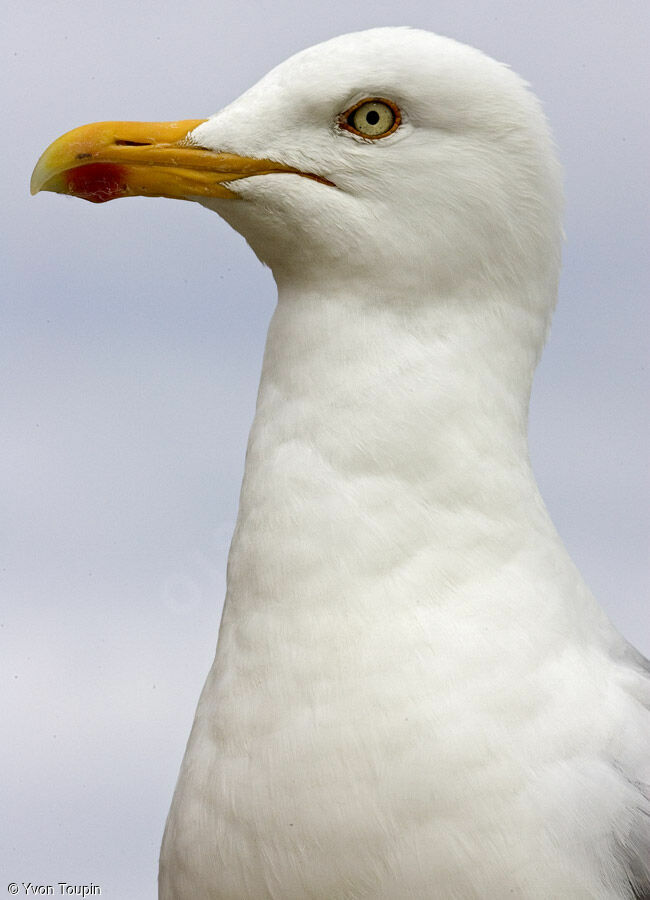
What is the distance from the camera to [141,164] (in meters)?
3.25

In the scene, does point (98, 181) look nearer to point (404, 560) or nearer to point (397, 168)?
point (397, 168)

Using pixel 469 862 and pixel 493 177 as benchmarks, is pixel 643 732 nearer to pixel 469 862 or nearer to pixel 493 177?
pixel 469 862

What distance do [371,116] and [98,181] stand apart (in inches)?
28.7

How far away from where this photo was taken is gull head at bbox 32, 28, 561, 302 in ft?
10.3

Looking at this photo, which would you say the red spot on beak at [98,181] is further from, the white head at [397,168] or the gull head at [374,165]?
the white head at [397,168]

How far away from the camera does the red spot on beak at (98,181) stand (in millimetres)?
3270

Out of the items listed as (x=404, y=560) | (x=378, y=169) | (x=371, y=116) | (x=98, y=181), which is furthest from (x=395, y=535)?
(x=98, y=181)

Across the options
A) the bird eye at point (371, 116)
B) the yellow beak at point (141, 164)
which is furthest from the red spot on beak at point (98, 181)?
the bird eye at point (371, 116)

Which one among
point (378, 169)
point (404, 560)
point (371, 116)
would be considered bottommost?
point (404, 560)

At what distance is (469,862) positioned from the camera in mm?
2779

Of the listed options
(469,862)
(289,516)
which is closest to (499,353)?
(289,516)

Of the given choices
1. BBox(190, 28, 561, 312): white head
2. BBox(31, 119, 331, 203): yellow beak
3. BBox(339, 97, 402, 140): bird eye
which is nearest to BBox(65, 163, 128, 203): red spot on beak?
BBox(31, 119, 331, 203): yellow beak

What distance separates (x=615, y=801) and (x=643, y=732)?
0.74 ft

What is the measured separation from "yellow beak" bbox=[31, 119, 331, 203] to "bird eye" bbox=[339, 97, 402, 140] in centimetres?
16
